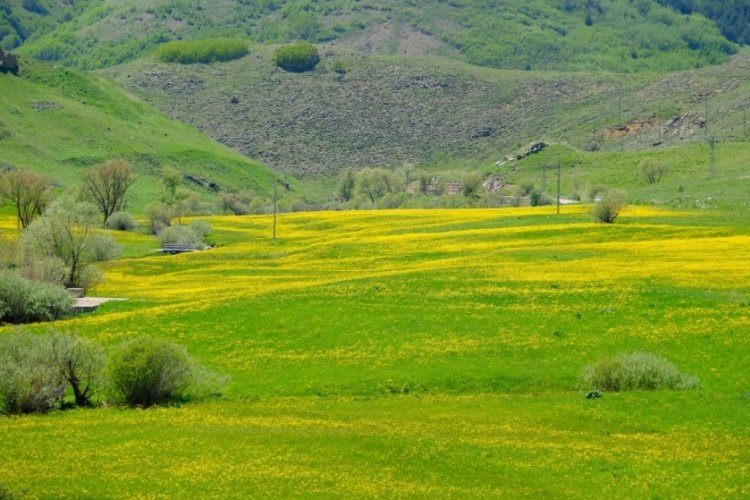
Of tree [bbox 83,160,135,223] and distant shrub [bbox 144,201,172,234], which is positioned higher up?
tree [bbox 83,160,135,223]

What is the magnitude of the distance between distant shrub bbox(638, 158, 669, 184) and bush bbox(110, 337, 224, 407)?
128 m

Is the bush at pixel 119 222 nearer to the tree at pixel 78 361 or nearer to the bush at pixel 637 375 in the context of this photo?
the tree at pixel 78 361

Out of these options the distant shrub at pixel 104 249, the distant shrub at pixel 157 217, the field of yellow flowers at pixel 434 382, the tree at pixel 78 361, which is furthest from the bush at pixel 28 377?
the distant shrub at pixel 157 217

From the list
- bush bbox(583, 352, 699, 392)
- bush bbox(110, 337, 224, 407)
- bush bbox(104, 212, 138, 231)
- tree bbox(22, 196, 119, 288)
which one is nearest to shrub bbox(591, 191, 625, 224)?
tree bbox(22, 196, 119, 288)

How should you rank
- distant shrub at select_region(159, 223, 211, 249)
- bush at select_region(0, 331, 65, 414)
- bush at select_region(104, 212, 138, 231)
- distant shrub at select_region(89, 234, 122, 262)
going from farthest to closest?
bush at select_region(104, 212, 138, 231), distant shrub at select_region(159, 223, 211, 249), distant shrub at select_region(89, 234, 122, 262), bush at select_region(0, 331, 65, 414)

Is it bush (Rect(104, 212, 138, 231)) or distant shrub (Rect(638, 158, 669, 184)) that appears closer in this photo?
bush (Rect(104, 212, 138, 231))

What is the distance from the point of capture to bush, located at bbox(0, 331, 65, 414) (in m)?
40.5

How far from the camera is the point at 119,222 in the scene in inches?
5138

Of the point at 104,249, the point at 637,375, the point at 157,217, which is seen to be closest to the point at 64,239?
the point at 104,249

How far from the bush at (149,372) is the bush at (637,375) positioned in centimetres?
1519

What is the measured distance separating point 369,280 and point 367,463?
34545mm

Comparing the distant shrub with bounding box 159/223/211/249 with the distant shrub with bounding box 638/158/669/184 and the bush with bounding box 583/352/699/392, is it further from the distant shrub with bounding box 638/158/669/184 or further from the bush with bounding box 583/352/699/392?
the distant shrub with bounding box 638/158/669/184

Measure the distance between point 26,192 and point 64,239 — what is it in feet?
149

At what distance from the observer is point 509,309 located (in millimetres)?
55531
